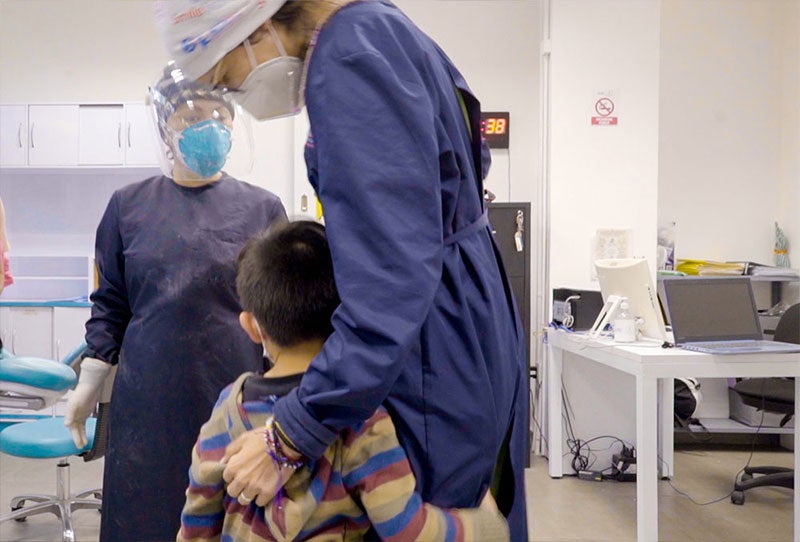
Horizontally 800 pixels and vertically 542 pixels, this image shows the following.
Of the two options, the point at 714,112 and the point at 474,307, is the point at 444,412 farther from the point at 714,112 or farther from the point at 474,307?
the point at 714,112

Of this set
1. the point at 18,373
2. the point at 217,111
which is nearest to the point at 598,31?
the point at 217,111

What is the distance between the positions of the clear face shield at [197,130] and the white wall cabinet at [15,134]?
3889 millimetres

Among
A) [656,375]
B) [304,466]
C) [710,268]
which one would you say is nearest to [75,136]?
[656,375]

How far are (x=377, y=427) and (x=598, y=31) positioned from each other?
3.67m

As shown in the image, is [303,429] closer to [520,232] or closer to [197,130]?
[197,130]

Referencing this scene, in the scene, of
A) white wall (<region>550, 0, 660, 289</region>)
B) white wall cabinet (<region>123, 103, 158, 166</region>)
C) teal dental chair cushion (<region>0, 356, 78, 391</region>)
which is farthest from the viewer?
white wall cabinet (<region>123, 103, 158, 166</region>)

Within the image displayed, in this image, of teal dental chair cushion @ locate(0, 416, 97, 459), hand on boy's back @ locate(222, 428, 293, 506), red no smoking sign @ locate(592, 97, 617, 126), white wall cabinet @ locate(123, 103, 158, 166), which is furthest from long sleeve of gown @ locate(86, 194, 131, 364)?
white wall cabinet @ locate(123, 103, 158, 166)

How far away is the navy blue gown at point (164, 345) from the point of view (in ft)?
4.94

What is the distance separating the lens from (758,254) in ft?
16.0

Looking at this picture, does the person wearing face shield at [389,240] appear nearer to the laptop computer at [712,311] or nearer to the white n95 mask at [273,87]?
the white n95 mask at [273,87]

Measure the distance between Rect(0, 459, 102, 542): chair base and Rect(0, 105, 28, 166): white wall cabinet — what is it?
261 centimetres

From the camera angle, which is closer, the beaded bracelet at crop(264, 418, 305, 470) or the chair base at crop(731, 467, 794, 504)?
the beaded bracelet at crop(264, 418, 305, 470)

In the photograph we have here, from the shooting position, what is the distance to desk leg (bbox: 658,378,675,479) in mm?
3730

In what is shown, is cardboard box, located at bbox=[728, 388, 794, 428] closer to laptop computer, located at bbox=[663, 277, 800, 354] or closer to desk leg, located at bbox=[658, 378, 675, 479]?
desk leg, located at bbox=[658, 378, 675, 479]
